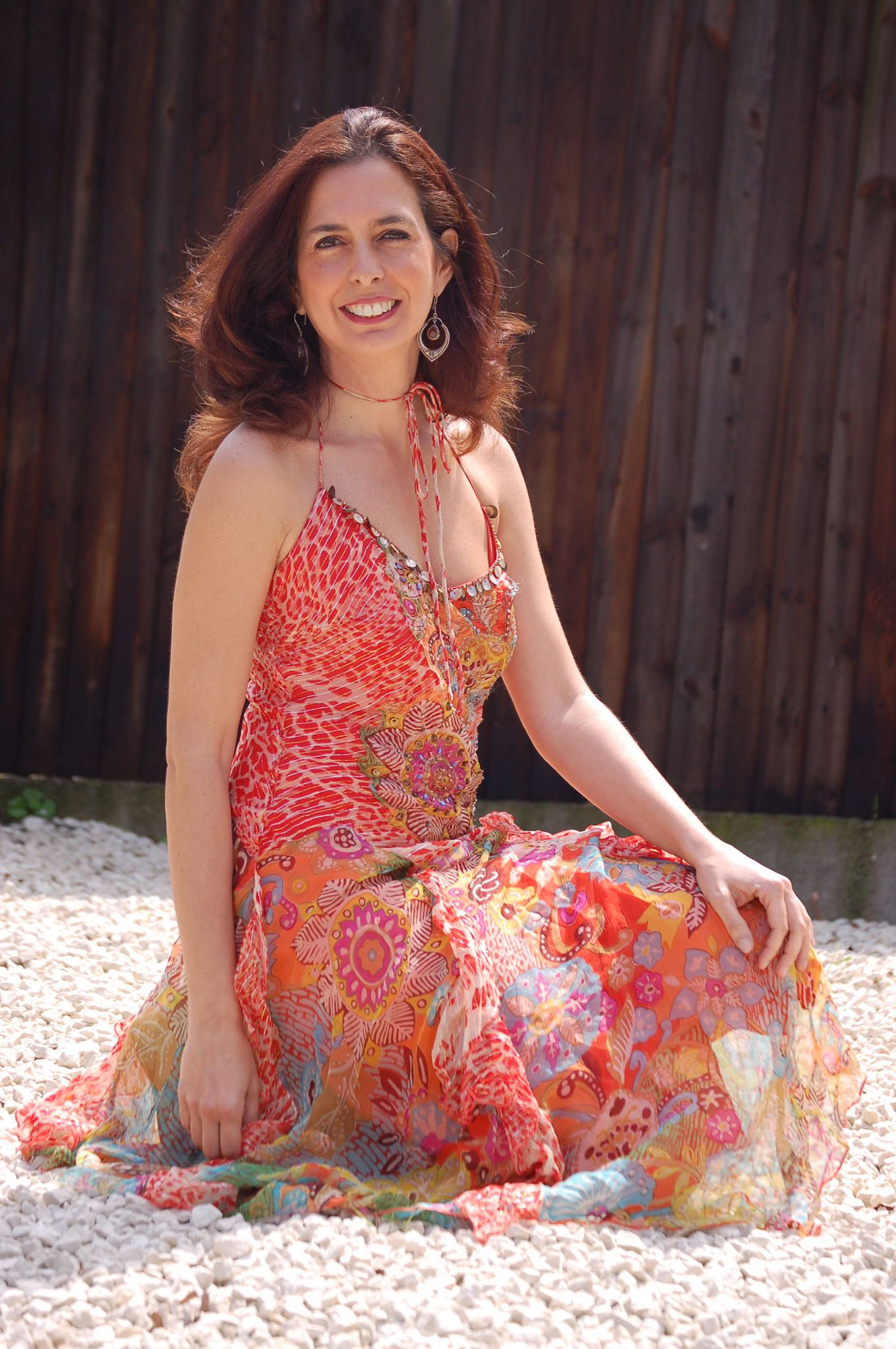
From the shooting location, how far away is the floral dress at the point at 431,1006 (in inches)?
69.7

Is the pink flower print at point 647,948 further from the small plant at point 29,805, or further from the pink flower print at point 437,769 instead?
the small plant at point 29,805


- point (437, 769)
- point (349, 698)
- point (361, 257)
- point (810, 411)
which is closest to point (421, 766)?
point (437, 769)

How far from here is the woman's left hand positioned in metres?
1.86

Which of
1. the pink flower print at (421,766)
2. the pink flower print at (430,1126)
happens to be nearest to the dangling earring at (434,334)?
the pink flower print at (421,766)

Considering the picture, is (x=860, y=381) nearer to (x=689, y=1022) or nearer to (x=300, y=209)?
(x=300, y=209)

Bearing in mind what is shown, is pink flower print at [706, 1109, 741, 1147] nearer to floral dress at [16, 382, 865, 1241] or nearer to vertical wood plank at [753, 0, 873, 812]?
floral dress at [16, 382, 865, 1241]

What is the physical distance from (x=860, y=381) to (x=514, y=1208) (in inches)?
118

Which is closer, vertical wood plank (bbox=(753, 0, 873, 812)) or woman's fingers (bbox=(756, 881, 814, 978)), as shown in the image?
woman's fingers (bbox=(756, 881, 814, 978))

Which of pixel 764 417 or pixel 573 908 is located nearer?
pixel 573 908

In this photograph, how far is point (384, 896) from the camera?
1.90 m

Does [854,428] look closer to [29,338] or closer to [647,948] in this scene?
[29,338]

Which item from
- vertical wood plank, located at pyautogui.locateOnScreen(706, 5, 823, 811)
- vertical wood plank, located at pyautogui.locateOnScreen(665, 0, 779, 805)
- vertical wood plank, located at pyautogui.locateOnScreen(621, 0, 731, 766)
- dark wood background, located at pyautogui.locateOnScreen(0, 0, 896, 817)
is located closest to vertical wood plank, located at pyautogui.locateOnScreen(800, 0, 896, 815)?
dark wood background, located at pyautogui.locateOnScreen(0, 0, 896, 817)

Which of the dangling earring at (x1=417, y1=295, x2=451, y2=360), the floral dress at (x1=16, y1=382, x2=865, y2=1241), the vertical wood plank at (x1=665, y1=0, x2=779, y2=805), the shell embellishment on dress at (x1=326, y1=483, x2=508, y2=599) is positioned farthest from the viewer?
the vertical wood plank at (x1=665, y1=0, x2=779, y2=805)

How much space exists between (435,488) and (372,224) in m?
0.41
